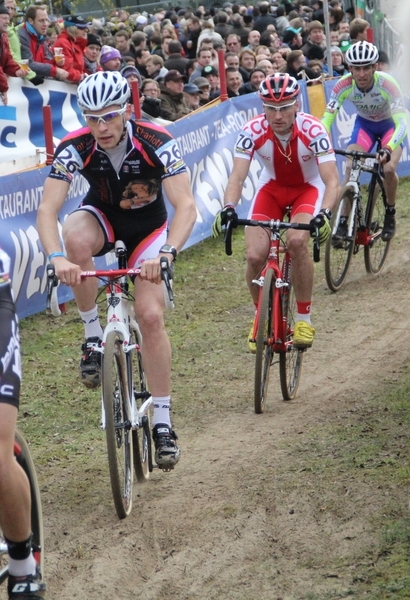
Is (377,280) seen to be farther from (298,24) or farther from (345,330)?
(298,24)

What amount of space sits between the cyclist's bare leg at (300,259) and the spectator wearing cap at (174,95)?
6378mm

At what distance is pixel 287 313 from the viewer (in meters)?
7.25

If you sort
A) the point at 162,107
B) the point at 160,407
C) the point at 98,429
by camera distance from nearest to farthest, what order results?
the point at 160,407, the point at 98,429, the point at 162,107

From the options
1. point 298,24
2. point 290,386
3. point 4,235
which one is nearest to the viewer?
point 290,386

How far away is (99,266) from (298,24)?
1228cm

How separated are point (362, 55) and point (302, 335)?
4270 mm

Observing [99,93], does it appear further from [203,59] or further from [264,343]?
[203,59]

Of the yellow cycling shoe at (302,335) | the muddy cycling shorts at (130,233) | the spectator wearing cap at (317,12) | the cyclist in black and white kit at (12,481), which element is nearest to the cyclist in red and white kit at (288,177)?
the yellow cycling shoe at (302,335)

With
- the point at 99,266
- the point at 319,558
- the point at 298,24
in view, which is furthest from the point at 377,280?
the point at 298,24

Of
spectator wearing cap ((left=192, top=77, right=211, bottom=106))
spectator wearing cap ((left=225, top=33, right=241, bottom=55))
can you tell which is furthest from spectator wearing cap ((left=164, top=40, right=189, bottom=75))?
spectator wearing cap ((left=225, top=33, right=241, bottom=55))

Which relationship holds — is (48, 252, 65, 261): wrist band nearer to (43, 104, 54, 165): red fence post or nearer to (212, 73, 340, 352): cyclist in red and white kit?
(212, 73, 340, 352): cyclist in red and white kit

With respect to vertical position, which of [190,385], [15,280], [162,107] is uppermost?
[162,107]

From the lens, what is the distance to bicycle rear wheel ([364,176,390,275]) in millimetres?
10875

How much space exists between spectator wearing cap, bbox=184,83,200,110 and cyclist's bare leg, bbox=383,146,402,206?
12.8 ft
